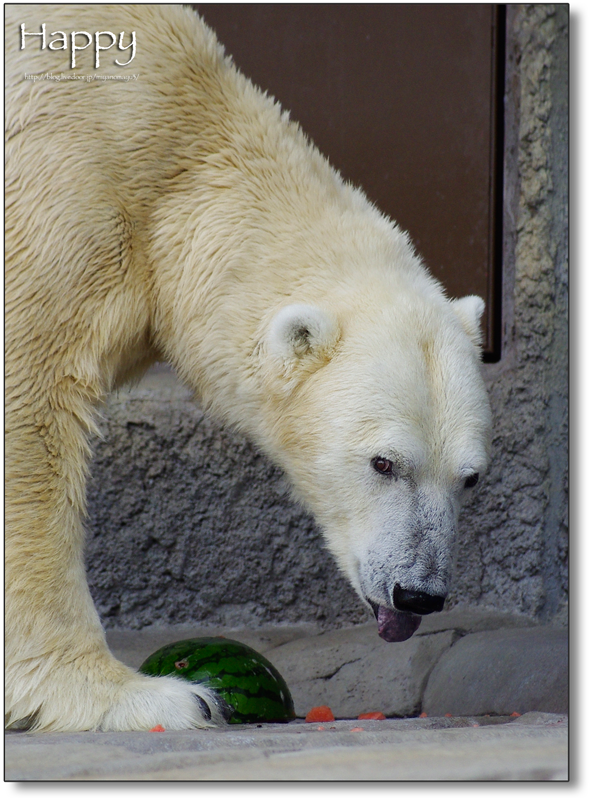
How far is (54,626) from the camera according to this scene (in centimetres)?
194

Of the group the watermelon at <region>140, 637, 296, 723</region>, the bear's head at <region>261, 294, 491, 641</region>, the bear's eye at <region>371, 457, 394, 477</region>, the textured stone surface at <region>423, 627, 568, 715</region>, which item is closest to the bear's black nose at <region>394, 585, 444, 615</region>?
the bear's head at <region>261, 294, 491, 641</region>

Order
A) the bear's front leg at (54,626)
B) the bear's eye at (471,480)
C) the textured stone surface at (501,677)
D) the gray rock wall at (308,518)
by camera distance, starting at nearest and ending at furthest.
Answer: the bear's front leg at (54,626) < the bear's eye at (471,480) < the textured stone surface at (501,677) < the gray rock wall at (308,518)

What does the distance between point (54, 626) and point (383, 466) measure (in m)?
0.79

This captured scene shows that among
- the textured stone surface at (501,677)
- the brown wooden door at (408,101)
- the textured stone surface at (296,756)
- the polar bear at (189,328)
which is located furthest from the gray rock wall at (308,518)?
the textured stone surface at (296,756)

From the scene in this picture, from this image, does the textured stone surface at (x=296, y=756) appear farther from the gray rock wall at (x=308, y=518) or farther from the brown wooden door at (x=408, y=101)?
the brown wooden door at (x=408, y=101)

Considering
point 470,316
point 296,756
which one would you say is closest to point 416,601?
point 296,756

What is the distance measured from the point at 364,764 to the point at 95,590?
1.99m

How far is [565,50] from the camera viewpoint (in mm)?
3143

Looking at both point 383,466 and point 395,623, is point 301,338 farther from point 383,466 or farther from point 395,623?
point 395,623

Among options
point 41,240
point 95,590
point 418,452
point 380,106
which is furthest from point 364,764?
point 380,106

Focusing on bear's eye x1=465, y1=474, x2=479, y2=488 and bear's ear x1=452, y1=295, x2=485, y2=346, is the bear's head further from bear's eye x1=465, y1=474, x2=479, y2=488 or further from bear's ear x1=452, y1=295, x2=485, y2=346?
bear's ear x1=452, y1=295, x2=485, y2=346

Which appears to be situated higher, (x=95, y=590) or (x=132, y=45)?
(x=132, y=45)

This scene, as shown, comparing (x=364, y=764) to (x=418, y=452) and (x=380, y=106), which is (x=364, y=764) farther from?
(x=380, y=106)

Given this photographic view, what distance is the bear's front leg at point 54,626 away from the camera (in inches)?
74.1
